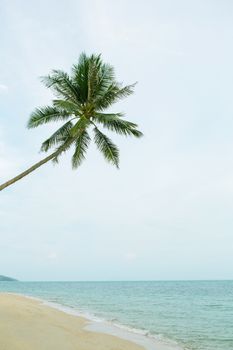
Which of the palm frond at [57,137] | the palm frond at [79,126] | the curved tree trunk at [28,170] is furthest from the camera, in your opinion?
the palm frond at [57,137]

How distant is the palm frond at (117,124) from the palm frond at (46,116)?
170 centimetres

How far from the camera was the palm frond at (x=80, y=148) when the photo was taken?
16.7 meters

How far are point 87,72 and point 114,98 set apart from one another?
1.56 metres

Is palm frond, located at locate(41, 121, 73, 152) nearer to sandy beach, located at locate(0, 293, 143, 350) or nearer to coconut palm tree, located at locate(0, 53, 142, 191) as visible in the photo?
coconut palm tree, located at locate(0, 53, 142, 191)

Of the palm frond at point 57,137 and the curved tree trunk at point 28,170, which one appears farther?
the palm frond at point 57,137

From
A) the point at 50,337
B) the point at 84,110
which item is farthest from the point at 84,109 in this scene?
the point at 50,337

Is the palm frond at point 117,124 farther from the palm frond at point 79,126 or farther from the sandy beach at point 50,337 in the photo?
the sandy beach at point 50,337

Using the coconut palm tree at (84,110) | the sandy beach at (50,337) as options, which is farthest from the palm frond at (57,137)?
the sandy beach at (50,337)

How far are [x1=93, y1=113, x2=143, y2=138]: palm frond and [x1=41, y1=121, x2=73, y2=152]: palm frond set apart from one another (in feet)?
4.43

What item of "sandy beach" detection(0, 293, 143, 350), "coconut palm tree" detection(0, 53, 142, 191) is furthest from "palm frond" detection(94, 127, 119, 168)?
"sandy beach" detection(0, 293, 143, 350)

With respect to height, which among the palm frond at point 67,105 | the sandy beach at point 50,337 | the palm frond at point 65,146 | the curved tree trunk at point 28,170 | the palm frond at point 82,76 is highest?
the palm frond at point 82,76

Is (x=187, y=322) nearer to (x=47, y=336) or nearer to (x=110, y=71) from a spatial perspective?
(x=47, y=336)

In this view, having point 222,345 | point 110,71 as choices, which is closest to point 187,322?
point 222,345

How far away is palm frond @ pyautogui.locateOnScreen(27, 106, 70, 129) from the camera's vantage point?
54.2ft
